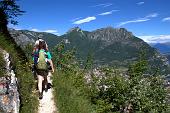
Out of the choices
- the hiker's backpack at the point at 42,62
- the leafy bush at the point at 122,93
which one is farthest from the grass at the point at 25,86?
the leafy bush at the point at 122,93

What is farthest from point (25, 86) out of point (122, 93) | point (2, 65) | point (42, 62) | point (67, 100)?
point (122, 93)

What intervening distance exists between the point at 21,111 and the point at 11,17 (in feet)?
38.8

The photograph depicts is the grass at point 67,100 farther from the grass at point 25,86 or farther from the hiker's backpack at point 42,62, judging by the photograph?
the hiker's backpack at point 42,62

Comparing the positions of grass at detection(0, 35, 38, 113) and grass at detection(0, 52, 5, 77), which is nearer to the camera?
grass at detection(0, 52, 5, 77)

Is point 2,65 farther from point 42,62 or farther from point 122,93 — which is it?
point 122,93

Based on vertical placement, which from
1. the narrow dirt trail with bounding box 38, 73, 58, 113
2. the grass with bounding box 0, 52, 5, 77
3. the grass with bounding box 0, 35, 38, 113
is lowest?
the narrow dirt trail with bounding box 38, 73, 58, 113

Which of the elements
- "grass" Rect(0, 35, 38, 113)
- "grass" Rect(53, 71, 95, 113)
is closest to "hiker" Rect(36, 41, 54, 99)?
"grass" Rect(0, 35, 38, 113)

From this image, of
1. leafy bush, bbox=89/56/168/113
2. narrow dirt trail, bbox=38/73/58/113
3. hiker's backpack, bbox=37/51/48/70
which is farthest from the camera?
leafy bush, bbox=89/56/168/113

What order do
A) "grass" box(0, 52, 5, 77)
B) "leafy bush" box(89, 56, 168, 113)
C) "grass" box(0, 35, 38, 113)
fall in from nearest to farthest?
"grass" box(0, 52, 5, 77)
"grass" box(0, 35, 38, 113)
"leafy bush" box(89, 56, 168, 113)

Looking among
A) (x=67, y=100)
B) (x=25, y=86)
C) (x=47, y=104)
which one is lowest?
(x=47, y=104)

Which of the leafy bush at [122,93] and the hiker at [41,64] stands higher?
the hiker at [41,64]

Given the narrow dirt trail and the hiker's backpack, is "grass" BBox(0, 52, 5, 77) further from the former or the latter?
the narrow dirt trail

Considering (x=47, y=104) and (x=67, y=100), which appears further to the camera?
(x=67, y=100)

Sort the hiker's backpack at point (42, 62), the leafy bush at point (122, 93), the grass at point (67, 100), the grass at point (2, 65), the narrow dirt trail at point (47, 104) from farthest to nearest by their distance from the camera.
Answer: the leafy bush at point (122, 93) → the grass at point (67, 100) → the narrow dirt trail at point (47, 104) → the hiker's backpack at point (42, 62) → the grass at point (2, 65)
